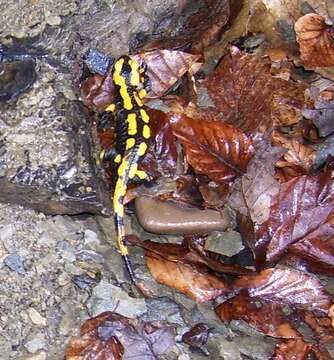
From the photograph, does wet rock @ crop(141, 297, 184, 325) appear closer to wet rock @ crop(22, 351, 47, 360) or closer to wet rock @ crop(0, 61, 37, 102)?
wet rock @ crop(22, 351, 47, 360)

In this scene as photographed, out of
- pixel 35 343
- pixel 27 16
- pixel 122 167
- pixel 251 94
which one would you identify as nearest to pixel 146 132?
pixel 122 167

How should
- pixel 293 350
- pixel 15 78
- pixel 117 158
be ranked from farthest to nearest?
1. pixel 117 158
2. pixel 15 78
3. pixel 293 350

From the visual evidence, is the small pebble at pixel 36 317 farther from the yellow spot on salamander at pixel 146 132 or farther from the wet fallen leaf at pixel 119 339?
the yellow spot on salamander at pixel 146 132

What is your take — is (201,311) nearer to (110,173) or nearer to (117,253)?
(117,253)

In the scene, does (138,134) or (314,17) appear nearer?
(138,134)

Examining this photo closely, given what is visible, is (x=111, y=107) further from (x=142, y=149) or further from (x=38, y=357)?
(x=38, y=357)

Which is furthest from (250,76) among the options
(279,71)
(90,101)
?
(90,101)
